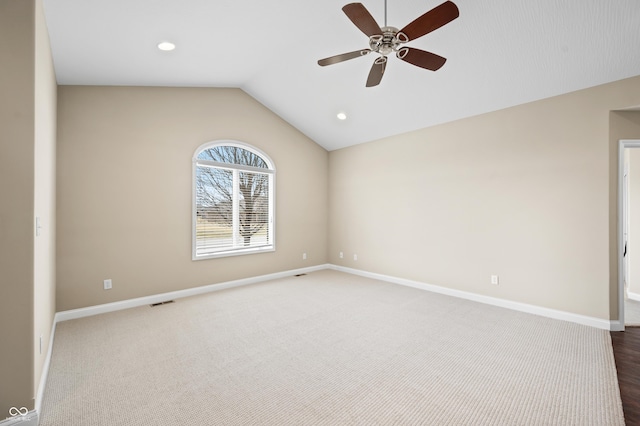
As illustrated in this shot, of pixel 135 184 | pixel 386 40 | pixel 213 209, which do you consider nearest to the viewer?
pixel 386 40

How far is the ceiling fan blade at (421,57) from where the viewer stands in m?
2.34

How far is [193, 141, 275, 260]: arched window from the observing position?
15.2 feet

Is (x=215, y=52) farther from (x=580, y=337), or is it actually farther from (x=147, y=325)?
(x=580, y=337)

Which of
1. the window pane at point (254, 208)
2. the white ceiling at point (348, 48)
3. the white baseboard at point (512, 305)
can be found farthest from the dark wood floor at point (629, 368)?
the window pane at point (254, 208)

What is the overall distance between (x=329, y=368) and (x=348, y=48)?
135 inches

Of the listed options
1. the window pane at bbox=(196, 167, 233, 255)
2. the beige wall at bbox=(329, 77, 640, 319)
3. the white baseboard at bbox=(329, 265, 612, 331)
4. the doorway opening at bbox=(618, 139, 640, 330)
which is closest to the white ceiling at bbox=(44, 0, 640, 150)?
the beige wall at bbox=(329, 77, 640, 319)

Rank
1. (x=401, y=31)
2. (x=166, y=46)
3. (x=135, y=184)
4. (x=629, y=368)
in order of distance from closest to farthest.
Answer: (x=401, y=31), (x=629, y=368), (x=166, y=46), (x=135, y=184)

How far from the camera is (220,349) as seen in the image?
9.07 feet

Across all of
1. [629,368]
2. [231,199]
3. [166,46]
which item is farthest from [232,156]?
[629,368]

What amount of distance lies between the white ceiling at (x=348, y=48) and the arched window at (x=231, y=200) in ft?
3.79

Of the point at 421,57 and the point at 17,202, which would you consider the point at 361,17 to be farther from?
the point at 17,202

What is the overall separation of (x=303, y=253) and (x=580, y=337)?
4277 mm

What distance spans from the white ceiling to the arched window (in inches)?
45.5

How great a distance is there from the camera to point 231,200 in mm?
5016
